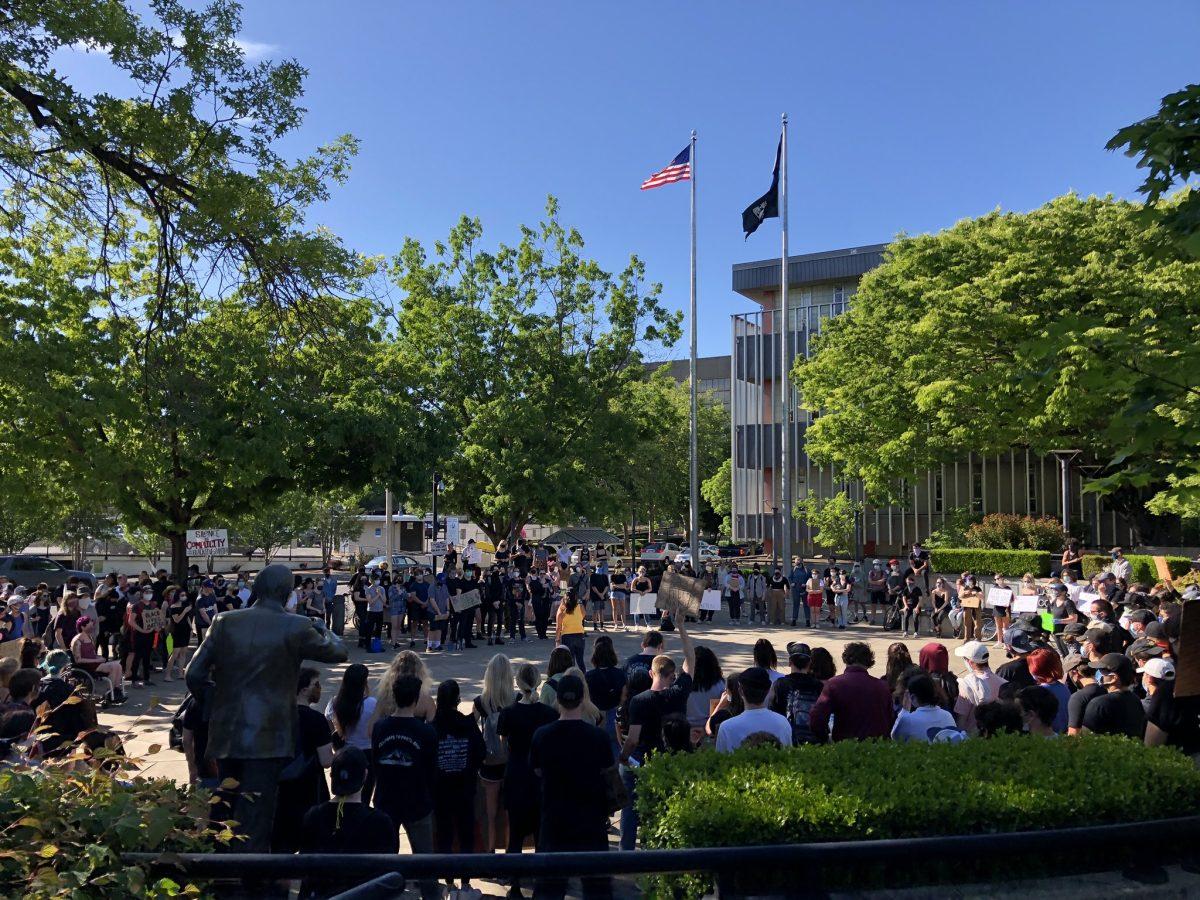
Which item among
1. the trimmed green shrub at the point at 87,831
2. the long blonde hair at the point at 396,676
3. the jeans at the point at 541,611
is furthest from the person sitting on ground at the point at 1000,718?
the jeans at the point at 541,611

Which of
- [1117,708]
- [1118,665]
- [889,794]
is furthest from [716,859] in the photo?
[1118,665]

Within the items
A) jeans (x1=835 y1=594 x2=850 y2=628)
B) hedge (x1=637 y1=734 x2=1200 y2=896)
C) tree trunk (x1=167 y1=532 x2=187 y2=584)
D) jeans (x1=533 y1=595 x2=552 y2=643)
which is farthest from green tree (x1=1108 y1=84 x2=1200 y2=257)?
tree trunk (x1=167 y1=532 x2=187 y2=584)

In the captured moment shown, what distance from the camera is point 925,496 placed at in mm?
46000

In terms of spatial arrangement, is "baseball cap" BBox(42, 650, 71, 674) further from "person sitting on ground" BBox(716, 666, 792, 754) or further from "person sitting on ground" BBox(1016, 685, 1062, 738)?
"person sitting on ground" BBox(1016, 685, 1062, 738)

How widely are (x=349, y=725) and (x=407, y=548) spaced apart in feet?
235

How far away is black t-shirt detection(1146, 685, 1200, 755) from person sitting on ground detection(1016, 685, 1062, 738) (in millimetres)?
672

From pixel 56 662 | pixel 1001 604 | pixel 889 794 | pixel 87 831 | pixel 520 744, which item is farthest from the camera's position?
pixel 1001 604

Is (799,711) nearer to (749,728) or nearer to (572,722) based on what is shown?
(749,728)

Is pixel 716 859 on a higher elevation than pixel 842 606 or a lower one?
higher

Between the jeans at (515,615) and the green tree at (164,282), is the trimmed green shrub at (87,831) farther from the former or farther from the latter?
the jeans at (515,615)

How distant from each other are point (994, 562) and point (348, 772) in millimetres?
27901

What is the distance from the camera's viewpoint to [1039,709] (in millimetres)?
6441

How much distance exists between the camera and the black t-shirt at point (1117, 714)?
6.53 metres

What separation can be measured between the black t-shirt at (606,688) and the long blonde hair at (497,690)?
4.12ft
